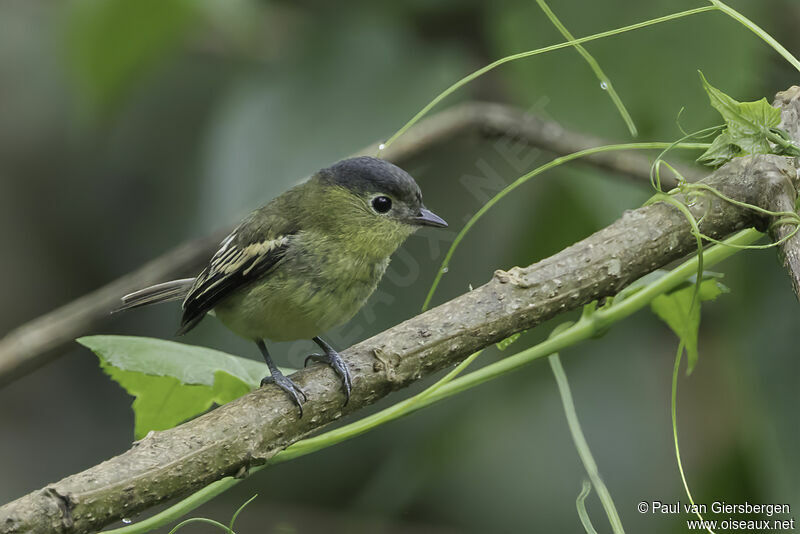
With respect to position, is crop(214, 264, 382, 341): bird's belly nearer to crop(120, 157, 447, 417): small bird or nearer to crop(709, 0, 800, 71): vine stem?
crop(120, 157, 447, 417): small bird

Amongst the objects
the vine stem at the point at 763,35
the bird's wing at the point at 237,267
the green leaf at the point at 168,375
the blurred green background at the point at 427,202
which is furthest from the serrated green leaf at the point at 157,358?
the vine stem at the point at 763,35

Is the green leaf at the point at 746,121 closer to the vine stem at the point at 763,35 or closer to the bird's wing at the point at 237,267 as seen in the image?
the vine stem at the point at 763,35

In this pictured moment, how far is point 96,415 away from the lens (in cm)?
542

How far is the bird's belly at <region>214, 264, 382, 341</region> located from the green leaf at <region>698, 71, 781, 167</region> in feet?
4.47

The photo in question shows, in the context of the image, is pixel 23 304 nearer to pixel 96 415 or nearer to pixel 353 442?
pixel 96 415

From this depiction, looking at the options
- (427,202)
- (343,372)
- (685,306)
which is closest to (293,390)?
(343,372)

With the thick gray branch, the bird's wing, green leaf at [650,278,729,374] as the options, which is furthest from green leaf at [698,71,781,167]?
the bird's wing

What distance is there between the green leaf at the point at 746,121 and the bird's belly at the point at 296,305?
136 centimetres

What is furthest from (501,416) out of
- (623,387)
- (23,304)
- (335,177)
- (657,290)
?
(23,304)

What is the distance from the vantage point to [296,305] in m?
2.89

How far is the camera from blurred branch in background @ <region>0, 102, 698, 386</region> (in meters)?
3.09

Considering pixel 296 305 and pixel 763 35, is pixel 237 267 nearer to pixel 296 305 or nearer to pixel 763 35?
pixel 296 305

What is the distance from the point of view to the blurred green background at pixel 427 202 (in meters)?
3.16

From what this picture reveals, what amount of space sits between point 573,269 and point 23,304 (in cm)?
453
